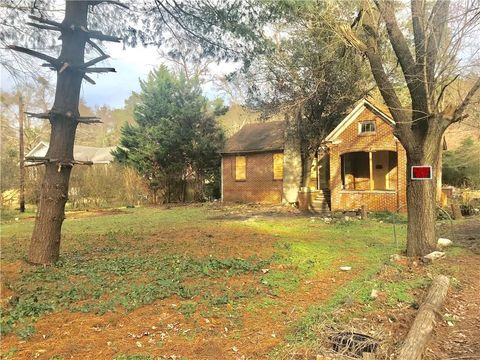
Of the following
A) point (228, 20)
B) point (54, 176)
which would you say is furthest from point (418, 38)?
point (54, 176)

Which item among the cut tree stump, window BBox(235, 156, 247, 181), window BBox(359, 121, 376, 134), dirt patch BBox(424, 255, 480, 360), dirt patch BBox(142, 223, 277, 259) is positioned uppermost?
window BBox(359, 121, 376, 134)

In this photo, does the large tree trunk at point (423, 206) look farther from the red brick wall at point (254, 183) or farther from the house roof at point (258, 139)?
the red brick wall at point (254, 183)

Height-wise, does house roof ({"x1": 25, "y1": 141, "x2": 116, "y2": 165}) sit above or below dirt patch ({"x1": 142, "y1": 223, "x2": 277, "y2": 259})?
above

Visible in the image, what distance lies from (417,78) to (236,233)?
5898 millimetres

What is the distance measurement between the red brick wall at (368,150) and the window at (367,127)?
0.19m

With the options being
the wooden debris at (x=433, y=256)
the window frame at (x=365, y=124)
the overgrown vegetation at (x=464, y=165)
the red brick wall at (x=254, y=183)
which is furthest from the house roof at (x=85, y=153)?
the wooden debris at (x=433, y=256)

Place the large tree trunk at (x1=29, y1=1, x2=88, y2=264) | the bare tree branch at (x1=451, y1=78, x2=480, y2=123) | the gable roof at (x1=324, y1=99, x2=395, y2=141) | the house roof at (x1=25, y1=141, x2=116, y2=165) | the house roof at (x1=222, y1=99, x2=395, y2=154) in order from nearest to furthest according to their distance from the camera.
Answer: the large tree trunk at (x1=29, y1=1, x2=88, y2=264) → the bare tree branch at (x1=451, y1=78, x2=480, y2=123) → the gable roof at (x1=324, y1=99, x2=395, y2=141) → the house roof at (x1=222, y1=99, x2=395, y2=154) → the house roof at (x1=25, y1=141, x2=116, y2=165)

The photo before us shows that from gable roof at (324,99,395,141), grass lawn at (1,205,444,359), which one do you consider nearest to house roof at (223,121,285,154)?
gable roof at (324,99,395,141)

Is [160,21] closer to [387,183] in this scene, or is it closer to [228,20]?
[228,20]

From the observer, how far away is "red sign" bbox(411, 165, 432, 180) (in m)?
7.93

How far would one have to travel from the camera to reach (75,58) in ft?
21.6

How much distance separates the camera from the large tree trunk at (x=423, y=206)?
7980 millimetres

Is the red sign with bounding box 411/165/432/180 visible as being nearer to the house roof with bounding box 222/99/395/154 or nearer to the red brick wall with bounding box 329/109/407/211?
the red brick wall with bounding box 329/109/407/211

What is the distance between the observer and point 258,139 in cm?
2622
